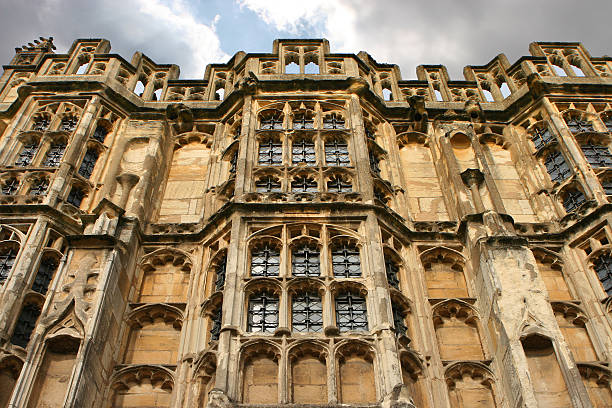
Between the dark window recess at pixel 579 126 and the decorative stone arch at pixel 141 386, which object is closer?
the decorative stone arch at pixel 141 386

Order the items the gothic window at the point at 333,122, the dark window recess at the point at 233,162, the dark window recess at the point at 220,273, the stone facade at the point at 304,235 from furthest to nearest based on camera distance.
Result: the gothic window at the point at 333,122 < the dark window recess at the point at 233,162 < the dark window recess at the point at 220,273 < the stone facade at the point at 304,235

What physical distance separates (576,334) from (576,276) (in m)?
1.43

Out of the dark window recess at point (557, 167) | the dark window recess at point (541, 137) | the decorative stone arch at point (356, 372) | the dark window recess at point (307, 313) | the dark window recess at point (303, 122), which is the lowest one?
the decorative stone arch at point (356, 372)

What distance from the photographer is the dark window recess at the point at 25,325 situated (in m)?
13.0

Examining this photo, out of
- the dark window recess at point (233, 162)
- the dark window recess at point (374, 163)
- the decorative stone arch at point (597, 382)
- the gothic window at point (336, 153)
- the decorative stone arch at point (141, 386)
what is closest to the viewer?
the decorative stone arch at point (597, 382)

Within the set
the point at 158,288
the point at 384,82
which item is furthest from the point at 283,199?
the point at 384,82

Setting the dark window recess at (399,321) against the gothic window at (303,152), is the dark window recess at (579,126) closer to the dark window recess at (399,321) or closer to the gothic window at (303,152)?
the gothic window at (303,152)

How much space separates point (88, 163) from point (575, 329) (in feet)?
37.2

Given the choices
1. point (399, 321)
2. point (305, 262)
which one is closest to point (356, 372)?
point (399, 321)

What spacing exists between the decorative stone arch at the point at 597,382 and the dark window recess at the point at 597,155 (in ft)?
20.2

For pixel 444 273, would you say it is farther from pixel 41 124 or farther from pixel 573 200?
pixel 41 124

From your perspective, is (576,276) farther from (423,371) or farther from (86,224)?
(86,224)

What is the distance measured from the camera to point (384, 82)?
872 inches

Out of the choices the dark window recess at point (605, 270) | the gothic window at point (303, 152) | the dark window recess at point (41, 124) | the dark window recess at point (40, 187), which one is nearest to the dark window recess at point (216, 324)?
the gothic window at point (303, 152)
